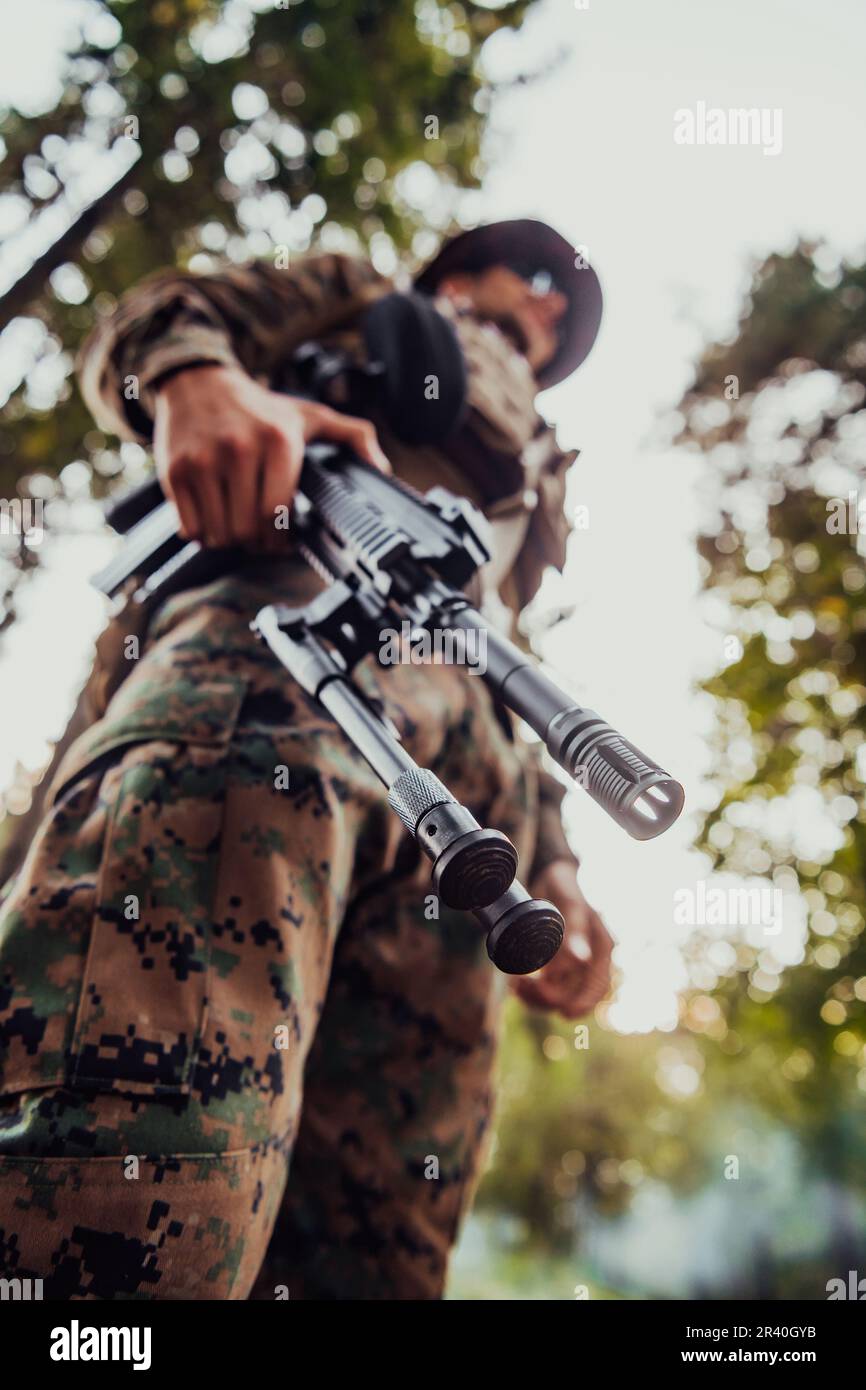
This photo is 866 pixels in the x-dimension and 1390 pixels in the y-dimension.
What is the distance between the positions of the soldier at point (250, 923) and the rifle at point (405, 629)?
122 mm

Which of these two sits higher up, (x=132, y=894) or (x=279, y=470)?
(x=279, y=470)

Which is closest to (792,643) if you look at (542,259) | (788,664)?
(788,664)

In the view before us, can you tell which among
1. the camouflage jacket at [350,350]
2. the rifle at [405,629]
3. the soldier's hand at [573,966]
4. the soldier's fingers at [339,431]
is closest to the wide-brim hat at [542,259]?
the camouflage jacket at [350,350]

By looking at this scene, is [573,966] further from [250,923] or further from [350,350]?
[350,350]

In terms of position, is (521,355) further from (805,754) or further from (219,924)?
(805,754)

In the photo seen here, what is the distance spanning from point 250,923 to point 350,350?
188 cm

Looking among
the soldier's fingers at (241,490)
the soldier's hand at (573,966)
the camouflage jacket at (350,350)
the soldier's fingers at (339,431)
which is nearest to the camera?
the soldier's fingers at (241,490)

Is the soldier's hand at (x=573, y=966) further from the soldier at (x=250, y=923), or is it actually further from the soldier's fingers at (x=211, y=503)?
the soldier's fingers at (x=211, y=503)

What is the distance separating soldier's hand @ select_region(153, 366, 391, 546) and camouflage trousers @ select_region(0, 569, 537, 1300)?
0.53 feet

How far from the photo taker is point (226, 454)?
1669 mm

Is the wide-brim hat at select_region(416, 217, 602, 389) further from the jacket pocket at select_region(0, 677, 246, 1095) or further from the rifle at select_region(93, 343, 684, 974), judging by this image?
the jacket pocket at select_region(0, 677, 246, 1095)

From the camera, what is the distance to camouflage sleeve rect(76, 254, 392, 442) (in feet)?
6.52

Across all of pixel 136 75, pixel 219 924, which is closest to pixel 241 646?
pixel 219 924

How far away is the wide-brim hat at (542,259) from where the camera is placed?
322cm
